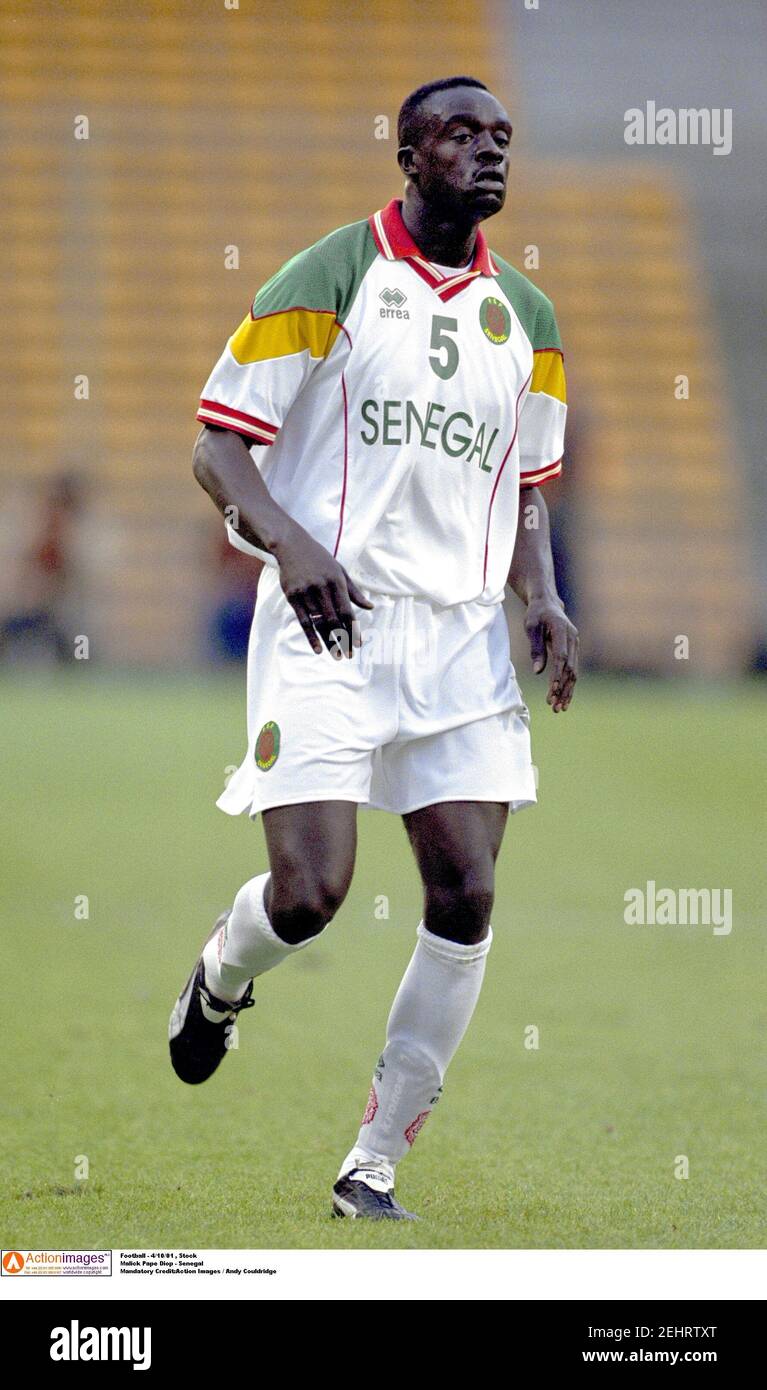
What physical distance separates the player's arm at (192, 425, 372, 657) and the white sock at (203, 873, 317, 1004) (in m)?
0.60

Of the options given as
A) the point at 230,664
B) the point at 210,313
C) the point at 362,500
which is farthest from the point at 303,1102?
the point at 210,313

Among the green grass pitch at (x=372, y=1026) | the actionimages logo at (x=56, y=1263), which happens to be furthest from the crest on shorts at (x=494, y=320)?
the actionimages logo at (x=56, y=1263)

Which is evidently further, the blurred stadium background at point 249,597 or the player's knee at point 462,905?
the blurred stadium background at point 249,597

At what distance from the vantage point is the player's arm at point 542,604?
3.91 meters

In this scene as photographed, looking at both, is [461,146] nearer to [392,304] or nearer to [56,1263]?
[392,304]

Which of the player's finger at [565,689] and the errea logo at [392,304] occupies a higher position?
the errea logo at [392,304]

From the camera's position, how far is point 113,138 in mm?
19719

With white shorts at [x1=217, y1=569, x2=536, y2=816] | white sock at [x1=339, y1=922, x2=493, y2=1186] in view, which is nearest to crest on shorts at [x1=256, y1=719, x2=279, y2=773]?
white shorts at [x1=217, y1=569, x2=536, y2=816]

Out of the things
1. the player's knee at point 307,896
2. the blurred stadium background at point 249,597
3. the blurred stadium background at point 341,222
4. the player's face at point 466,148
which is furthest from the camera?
the blurred stadium background at point 341,222

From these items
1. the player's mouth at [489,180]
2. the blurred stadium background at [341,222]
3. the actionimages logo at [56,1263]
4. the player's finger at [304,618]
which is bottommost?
the actionimages logo at [56,1263]

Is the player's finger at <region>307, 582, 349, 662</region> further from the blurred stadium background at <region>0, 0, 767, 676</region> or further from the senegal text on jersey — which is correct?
the blurred stadium background at <region>0, 0, 767, 676</region>

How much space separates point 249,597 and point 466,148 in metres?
12.4
